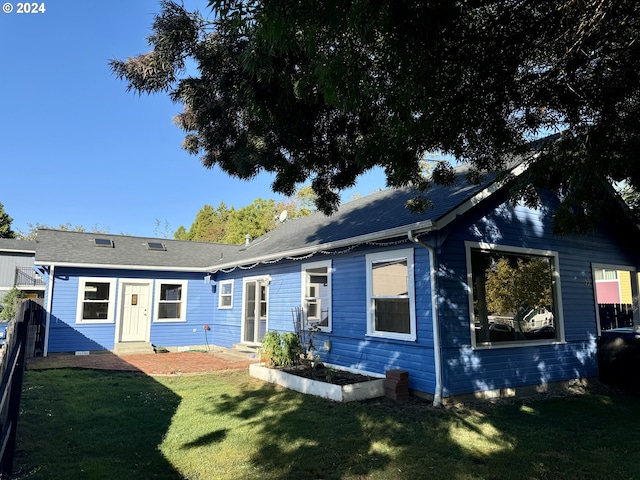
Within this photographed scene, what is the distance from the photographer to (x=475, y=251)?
749 centimetres

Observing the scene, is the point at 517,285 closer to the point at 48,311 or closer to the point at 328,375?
the point at 328,375

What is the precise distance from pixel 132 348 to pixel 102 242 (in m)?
4.26

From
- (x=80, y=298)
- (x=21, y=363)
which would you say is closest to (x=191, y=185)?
(x=80, y=298)

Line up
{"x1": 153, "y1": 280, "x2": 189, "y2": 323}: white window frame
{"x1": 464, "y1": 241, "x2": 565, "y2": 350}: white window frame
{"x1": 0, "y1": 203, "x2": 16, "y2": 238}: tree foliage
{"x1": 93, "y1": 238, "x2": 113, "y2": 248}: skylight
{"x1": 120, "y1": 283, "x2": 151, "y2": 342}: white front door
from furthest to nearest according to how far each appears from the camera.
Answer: {"x1": 0, "y1": 203, "x2": 16, "y2": 238}: tree foliage < {"x1": 93, "y1": 238, "x2": 113, "y2": 248}: skylight < {"x1": 153, "y1": 280, "x2": 189, "y2": 323}: white window frame < {"x1": 120, "y1": 283, "x2": 151, "y2": 342}: white front door < {"x1": 464, "y1": 241, "x2": 565, "y2": 350}: white window frame

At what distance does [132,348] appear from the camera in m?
13.2

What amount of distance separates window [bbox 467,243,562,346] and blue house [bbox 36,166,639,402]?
23 mm

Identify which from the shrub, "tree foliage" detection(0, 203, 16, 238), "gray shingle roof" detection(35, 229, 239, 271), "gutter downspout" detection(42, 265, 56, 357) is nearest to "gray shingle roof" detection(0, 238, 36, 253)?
"tree foliage" detection(0, 203, 16, 238)

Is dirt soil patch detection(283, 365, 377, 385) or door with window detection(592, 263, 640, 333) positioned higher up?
door with window detection(592, 263, 640, 333)

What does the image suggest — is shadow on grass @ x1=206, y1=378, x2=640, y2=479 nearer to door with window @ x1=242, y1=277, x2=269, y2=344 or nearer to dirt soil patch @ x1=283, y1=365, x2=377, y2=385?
dirt soil patch @ x1=283, y1=365, x2=377, y2=385

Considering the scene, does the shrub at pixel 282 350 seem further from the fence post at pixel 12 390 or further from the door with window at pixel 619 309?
the door with window at pixel 619 309

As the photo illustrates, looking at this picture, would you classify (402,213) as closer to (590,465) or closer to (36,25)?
(590,465)

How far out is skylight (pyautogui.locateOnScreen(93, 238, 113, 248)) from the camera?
575 inches

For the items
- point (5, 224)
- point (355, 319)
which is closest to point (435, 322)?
point (355, 319)

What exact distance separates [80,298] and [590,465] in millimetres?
13667
